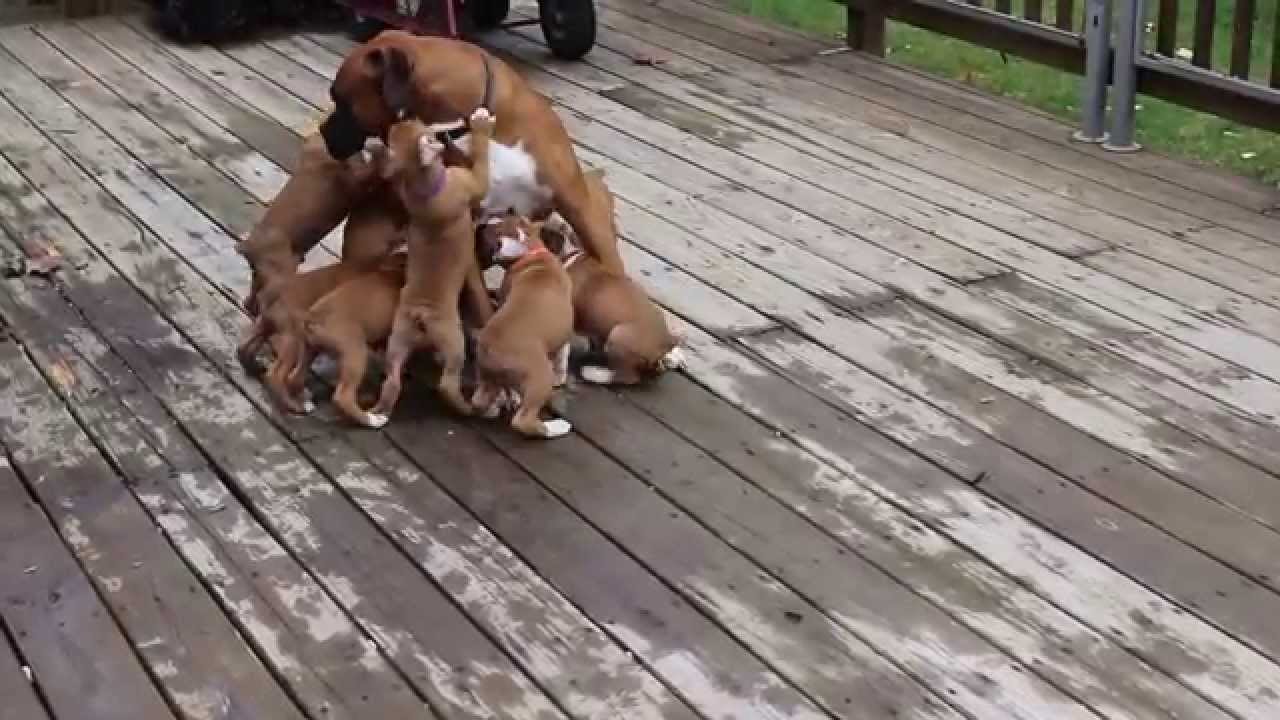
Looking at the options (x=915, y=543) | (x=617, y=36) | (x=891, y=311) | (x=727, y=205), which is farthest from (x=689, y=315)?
(x=617, y=36)

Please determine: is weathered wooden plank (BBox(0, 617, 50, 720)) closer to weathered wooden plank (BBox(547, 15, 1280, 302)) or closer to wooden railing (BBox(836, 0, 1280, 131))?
weathered wooden plank (BBox(547, 15, 1280, 302))

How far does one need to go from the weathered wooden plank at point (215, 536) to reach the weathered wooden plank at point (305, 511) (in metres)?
0.04

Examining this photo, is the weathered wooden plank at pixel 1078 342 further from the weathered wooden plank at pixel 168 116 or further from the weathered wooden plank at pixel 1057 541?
the weathered wooden plank at pixel 168 116

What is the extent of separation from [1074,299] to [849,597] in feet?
5.22

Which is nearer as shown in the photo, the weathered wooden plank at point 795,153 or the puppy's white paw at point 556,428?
the puppy's white paw at point 556,428

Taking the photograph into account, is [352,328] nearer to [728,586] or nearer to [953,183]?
[728,586]

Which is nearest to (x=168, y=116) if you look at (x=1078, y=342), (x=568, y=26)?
(x=568, y=26)

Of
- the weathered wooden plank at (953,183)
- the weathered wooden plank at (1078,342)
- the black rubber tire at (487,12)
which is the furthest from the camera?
the black rubber tire at (487,12)

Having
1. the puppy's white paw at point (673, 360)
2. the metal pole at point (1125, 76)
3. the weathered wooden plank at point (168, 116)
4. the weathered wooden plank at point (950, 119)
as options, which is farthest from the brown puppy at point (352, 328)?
the metal pole at point (1125, 76)

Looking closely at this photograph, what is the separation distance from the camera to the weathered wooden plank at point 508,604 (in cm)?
275

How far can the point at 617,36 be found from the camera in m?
7.02

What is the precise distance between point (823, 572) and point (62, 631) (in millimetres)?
1266

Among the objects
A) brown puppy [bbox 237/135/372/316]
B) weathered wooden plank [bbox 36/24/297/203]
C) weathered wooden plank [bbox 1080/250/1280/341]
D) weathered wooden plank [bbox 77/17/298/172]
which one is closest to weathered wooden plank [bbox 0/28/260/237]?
weathered wooden plank [bbox 36/24/297/203]

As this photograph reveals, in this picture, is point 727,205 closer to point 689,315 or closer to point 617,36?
point 689,315
